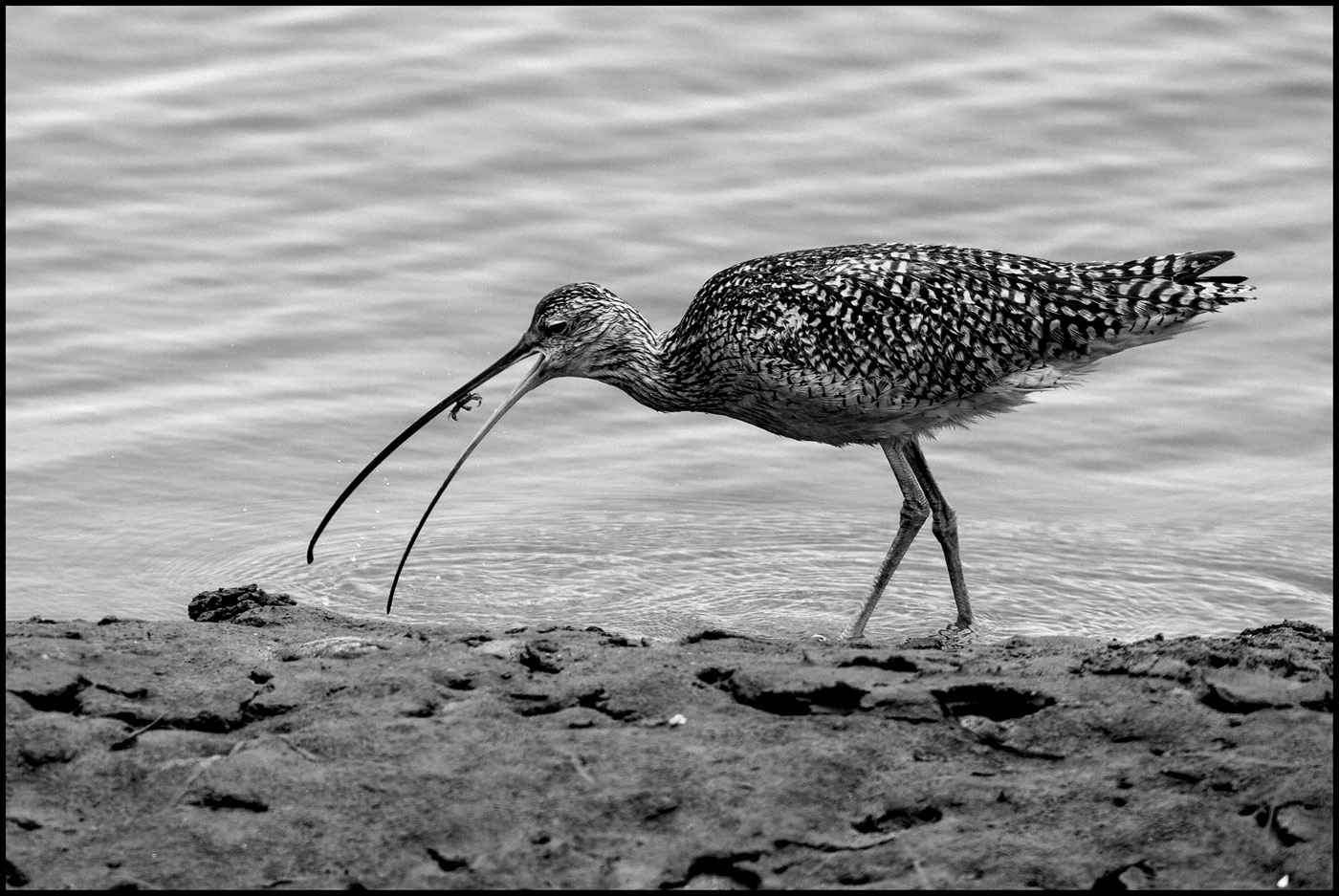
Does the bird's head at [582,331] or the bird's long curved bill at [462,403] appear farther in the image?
the bird's head at [582,331]

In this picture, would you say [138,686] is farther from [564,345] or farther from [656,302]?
[656,302]

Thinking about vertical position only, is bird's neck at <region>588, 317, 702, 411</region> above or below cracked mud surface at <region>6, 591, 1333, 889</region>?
above

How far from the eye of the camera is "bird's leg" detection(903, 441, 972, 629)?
8.61 m

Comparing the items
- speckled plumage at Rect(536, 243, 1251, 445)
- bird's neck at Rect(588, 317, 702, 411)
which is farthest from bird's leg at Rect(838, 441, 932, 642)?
bird's neck at Rect(588, 317, 702, 411)

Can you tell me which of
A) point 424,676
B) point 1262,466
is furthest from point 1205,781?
point 1262,466

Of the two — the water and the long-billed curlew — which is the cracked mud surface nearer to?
the long-billed curlew

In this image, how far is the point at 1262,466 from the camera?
10.7m

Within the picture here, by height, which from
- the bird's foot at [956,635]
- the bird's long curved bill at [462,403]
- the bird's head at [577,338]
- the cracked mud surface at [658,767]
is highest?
the bird's head at [577,338]

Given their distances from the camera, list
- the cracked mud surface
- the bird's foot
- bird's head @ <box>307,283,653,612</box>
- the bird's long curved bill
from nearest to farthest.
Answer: the cracked mud surface < the bird's foot < the bird's long curved bill < bird's head @ <box>307,283,653,612</box>

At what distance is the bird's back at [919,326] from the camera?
26.9 ft

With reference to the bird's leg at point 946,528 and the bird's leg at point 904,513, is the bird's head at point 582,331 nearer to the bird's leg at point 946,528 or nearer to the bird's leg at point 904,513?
the bird's leg at point 904,513

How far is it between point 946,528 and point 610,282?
4.06m

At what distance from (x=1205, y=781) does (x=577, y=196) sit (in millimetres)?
8974

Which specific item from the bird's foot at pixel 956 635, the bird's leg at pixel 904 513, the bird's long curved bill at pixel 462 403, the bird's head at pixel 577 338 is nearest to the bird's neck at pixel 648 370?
the bird's head at pixel 577 338
